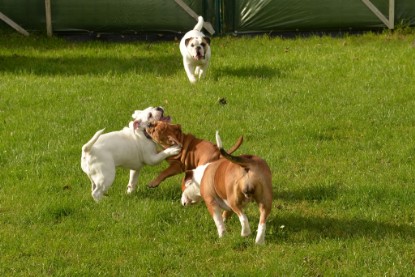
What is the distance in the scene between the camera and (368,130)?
1160 cm

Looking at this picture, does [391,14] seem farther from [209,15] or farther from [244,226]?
[244,226]

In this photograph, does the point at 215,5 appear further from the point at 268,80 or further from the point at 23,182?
the point at 23,182

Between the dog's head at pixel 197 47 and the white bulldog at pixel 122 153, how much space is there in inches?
196

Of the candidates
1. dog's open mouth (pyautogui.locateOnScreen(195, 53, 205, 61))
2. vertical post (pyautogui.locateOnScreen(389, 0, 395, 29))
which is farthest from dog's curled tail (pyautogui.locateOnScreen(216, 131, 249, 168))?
vertical post (pyautogui.locateOnScreen(389, 0, 395, 29))

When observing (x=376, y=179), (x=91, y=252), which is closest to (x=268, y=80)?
(x=376, y=179)

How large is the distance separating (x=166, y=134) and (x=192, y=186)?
829 millimetres

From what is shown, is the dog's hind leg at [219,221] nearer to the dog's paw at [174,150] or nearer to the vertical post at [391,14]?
the dog's paw at [174,150]

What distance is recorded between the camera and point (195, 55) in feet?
47.5

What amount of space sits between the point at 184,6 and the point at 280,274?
12597 mm

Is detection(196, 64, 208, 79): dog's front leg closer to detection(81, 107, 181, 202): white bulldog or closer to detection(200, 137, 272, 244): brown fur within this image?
detection(81, 107, 181, 202): white bulldog

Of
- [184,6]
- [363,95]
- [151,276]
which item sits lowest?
[151,276]

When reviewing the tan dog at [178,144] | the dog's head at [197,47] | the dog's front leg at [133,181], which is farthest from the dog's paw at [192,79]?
the tan dog at [178,144]

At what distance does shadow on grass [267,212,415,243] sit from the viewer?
8.05 m

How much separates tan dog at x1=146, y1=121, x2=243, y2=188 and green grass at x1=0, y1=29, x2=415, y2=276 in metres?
0.34
